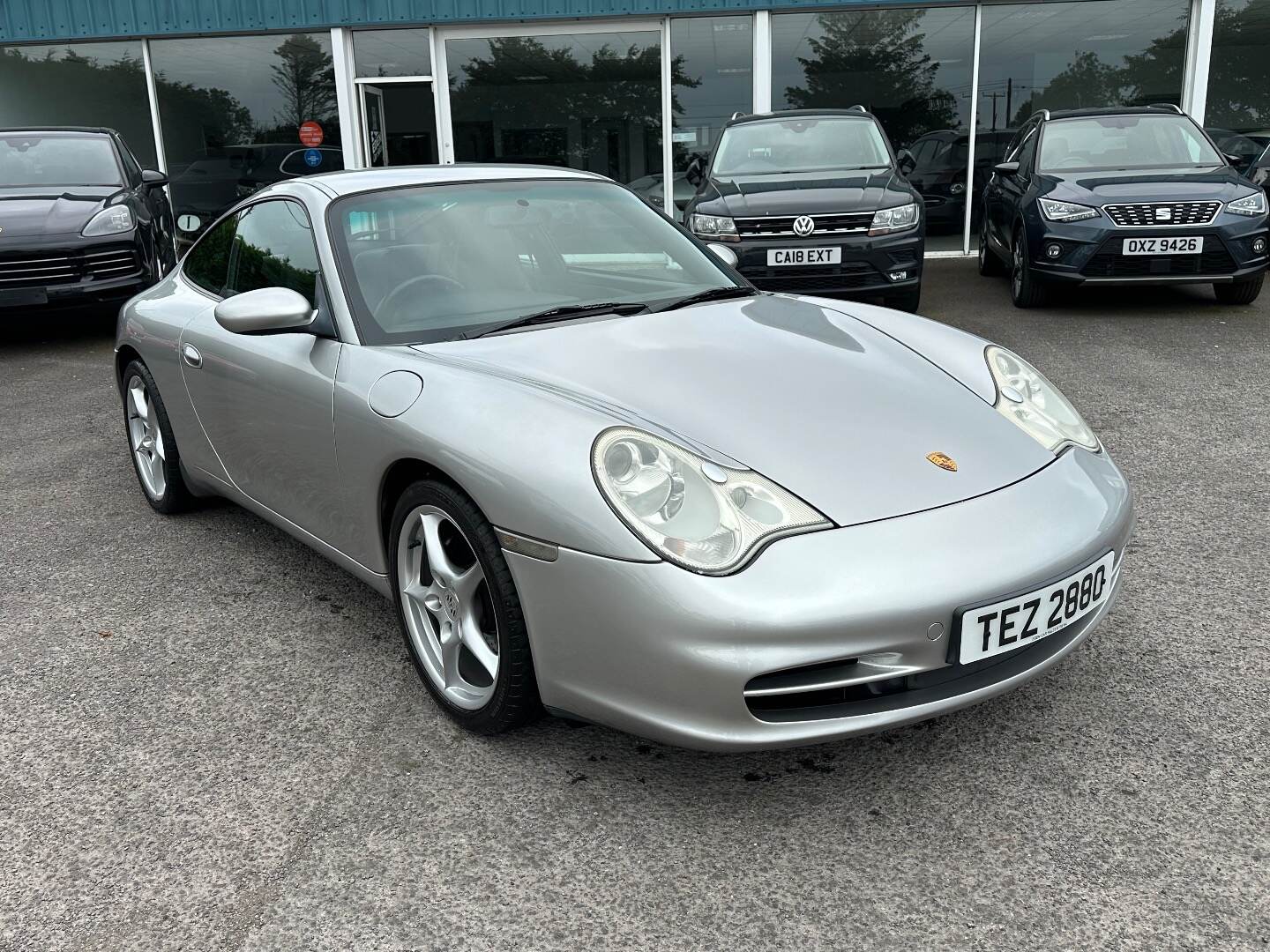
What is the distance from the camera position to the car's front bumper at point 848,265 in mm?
7609

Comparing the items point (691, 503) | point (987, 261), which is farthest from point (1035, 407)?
point (987, 261)

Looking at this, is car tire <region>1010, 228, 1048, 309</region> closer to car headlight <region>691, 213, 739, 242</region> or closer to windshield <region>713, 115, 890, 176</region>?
windshield <region>713, 115, 890, 176</region>

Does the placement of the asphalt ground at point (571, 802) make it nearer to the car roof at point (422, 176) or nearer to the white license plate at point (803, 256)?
the car roof at point (422, 176)

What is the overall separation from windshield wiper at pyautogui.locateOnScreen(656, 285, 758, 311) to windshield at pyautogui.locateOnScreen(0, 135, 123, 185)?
23.8ft

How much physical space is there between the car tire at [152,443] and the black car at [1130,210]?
6.32 metres

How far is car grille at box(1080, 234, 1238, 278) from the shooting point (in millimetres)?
7836

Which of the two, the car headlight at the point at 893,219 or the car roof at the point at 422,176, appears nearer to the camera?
the car roof at the point at 422,176

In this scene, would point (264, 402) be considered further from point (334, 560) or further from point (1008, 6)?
point (1008, 6)

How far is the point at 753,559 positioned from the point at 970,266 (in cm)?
1047

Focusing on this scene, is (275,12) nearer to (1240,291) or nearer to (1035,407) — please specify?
(1240,291)

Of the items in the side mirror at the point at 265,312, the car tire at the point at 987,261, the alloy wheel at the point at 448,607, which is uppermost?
the side mirror at the point at 265,312

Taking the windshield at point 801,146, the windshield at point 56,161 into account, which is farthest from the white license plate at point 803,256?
the windshield at point 56,161

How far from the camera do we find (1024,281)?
28.2 feet

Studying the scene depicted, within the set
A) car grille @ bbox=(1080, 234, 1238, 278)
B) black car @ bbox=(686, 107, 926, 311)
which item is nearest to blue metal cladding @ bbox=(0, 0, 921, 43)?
black car @ bbox=(686, 107, 926, 311)
